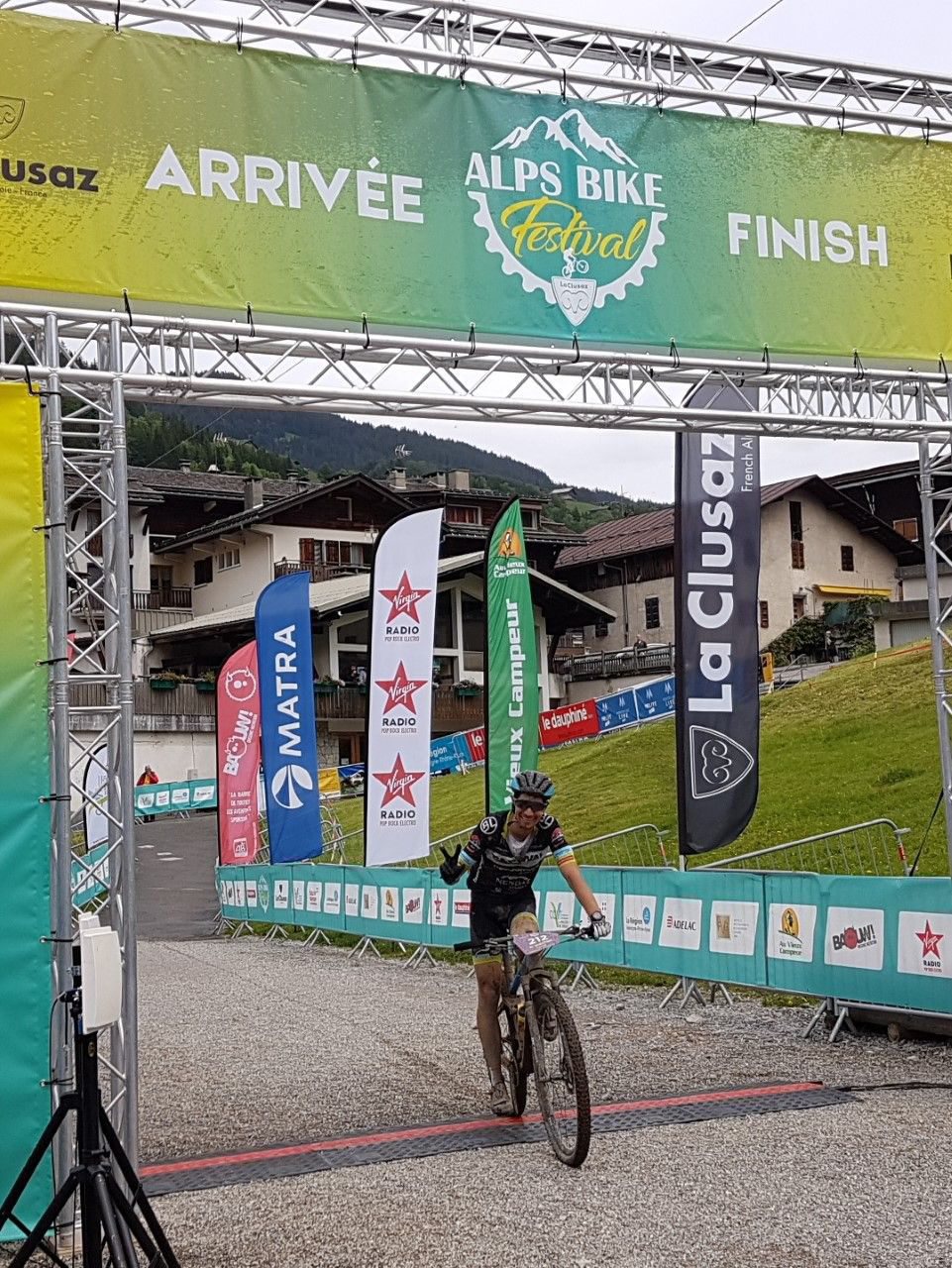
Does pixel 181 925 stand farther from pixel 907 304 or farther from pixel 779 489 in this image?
pixel 779 489

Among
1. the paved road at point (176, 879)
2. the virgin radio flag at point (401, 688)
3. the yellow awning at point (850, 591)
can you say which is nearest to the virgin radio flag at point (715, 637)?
the virgin radio flag at point (401, 688)

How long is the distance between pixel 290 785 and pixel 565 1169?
12.1 meters

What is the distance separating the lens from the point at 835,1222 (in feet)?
20.6

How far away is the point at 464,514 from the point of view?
250 ft

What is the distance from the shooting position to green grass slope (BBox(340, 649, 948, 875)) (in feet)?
65.2

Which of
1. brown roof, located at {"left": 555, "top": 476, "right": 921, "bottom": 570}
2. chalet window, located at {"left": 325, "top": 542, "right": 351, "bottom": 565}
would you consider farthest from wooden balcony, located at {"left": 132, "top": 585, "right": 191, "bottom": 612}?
brown roof, located at {"left": 555, "top": 476, "right": 921, "bottom": 570}

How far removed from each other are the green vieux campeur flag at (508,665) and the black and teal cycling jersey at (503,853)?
6.28 metres

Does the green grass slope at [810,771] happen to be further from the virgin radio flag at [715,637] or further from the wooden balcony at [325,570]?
the wooden balcony at [325,570]

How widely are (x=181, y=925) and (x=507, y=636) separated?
1160 cm

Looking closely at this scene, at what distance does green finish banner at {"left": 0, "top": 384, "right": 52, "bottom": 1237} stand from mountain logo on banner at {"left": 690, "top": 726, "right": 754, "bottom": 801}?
7.37m

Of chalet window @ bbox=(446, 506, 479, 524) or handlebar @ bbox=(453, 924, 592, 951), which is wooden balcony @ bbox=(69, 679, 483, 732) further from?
handlebar @ bbox=(453, 924, 592, 951)

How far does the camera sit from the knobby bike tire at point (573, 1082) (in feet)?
23.7

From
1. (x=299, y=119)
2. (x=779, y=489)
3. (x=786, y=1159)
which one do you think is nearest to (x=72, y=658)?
(x=299, y=119)

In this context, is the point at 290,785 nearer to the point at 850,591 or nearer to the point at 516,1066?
the point at 516,1066
